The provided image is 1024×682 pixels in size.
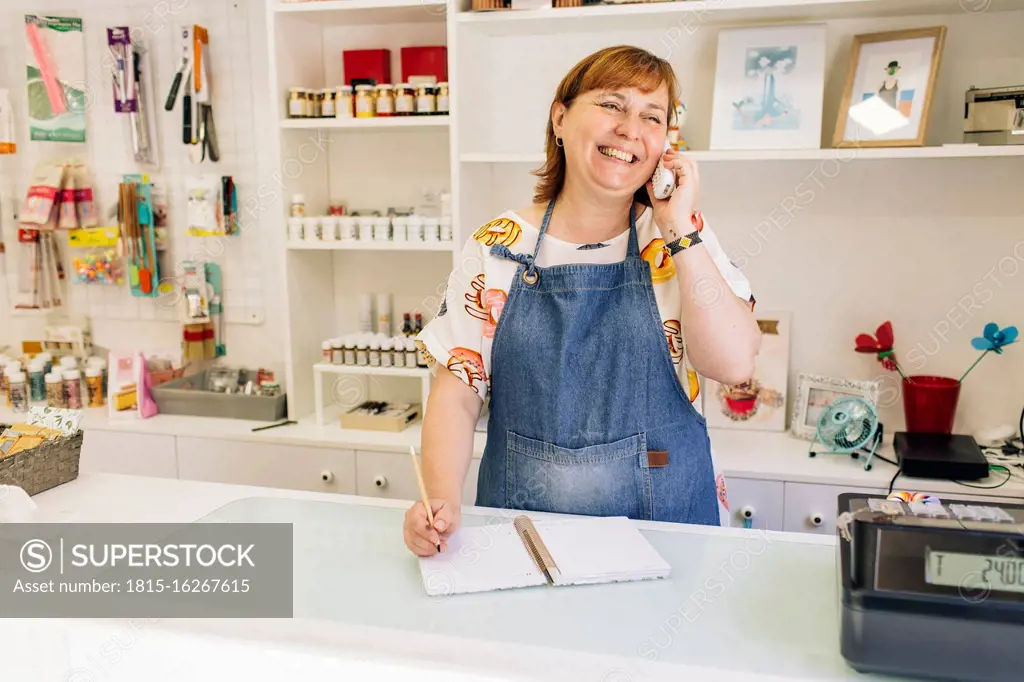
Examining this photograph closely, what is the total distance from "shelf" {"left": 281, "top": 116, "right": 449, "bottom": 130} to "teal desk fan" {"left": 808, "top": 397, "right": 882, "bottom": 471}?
4.93ft

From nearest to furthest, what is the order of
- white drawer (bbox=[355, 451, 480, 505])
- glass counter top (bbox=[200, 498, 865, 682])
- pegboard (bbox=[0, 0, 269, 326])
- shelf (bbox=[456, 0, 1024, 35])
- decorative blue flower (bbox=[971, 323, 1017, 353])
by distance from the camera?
1. glass counter top (bbox=[200, 498, 865, 682])
2. shelf (bbox=[456, 0, 1024, 35])
3. decorative blue flower (bbox=[971, 323, 1017, 353])
4. white drawer (bbox=[355, 451, 480, 505])
5. pegboard (bbox=[0, 0, 269, 326])

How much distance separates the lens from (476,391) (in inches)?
67.0

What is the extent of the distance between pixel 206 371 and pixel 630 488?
2.27 m

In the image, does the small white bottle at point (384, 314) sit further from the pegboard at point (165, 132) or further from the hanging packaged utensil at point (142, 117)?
the hanging packaged utensil at point (142, 117)

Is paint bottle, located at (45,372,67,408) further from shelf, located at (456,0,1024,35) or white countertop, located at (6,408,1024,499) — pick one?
shelf, located at (456,0,1024,35)

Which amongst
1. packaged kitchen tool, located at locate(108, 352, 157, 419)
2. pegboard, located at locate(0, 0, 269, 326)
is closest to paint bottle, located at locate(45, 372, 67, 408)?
packaged kitchen tool, located at locate(108, 352, 157, 419)

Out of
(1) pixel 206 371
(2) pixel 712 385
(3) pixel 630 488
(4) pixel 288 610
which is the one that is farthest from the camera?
(1) pixel 206 371

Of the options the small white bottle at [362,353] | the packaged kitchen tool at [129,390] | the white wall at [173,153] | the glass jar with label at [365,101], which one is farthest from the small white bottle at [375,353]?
the packaged kitchen tool at [129,390]

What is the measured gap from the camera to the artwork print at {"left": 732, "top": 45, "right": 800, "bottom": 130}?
2.63 metres

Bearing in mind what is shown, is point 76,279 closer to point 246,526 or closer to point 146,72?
point 146,72

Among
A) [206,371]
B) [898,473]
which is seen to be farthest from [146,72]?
[898,473]

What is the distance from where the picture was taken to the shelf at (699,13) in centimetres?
250

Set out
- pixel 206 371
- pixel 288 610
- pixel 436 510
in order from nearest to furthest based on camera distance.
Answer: pixel 288 610, pixel 436 510, pixel 206 371

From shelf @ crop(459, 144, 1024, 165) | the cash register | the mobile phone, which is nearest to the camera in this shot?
the cash register
